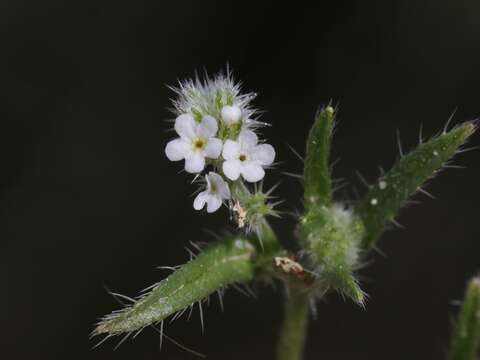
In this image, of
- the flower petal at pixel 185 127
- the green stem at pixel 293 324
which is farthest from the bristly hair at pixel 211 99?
the green stem at pixel 293 324

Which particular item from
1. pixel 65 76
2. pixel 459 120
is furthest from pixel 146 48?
pixel 459 120

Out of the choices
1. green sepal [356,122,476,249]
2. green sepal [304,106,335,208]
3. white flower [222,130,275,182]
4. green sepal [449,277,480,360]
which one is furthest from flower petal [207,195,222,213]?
green sepal [449,277,480,360]

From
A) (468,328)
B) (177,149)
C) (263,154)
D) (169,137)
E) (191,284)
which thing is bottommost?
(468,328)

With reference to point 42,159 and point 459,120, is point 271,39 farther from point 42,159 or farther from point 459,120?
point 42,159

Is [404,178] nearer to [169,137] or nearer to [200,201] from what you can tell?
[200,201]

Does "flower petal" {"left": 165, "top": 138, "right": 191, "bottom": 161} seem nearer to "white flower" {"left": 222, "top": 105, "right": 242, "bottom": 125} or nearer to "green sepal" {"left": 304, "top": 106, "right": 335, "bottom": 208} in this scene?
"white flower" {"left": 222, "top": 105, "right": 242, "bottom": 125}

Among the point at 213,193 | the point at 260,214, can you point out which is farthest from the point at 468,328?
the point at 213,193

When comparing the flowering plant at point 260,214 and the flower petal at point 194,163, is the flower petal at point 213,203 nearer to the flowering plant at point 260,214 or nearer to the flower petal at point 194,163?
the flowering plant at point 260,214
